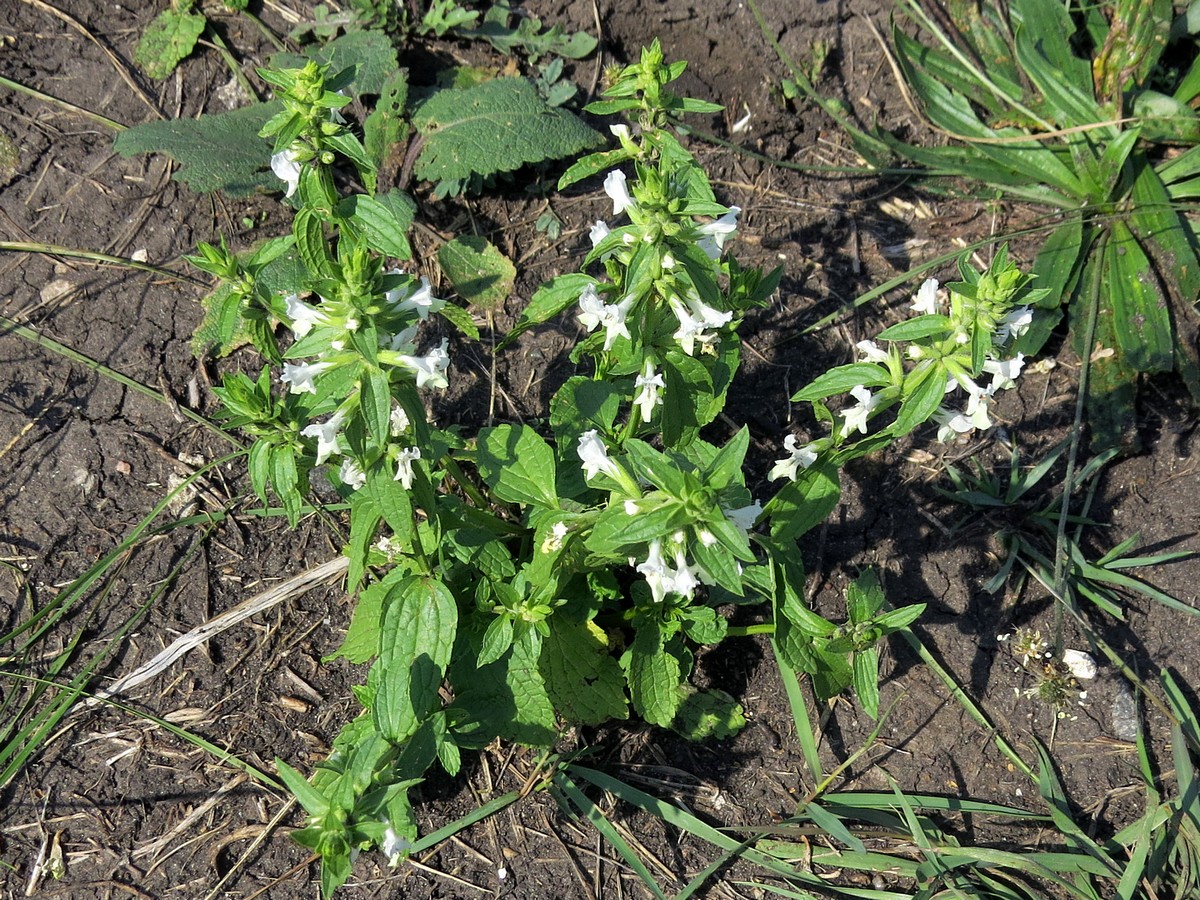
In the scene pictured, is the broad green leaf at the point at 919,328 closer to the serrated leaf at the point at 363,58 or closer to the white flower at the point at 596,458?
the white flower at the point at 596,458

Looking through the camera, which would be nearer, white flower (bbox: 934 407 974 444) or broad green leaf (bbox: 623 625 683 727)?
white flower (bbox: 934 407 974 444)

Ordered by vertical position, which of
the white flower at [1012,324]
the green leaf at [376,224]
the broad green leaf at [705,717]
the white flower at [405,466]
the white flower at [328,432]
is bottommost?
the broad green leaf at [705,717]

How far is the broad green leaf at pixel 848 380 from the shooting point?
2379 millimetres

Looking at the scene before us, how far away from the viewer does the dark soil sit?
339 centimetres

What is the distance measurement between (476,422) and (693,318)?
1711mm

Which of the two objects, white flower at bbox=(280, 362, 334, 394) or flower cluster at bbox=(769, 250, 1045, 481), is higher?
flower cluster at bbox=(769, 250, 1045, 481)

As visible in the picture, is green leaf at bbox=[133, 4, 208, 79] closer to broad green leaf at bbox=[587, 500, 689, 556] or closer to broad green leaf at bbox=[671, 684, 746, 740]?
broad green leaf at bbox=[587, 500, 689, 556]

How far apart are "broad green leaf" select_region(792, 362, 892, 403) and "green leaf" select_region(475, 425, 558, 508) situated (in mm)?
767

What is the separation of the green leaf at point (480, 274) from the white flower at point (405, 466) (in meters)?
1.89

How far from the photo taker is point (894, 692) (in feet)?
11.7

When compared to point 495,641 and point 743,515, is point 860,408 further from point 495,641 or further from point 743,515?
point 495,641

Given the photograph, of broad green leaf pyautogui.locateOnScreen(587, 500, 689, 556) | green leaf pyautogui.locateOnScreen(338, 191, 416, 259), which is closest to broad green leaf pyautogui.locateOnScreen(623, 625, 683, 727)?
broad green leaf pyautogui.locateOnScreen(587, 500, 689, 556)

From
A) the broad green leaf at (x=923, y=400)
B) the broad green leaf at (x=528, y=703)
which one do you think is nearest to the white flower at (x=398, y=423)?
the broad green leaf at (x=528, y=703)

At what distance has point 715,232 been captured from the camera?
96.3 inches
